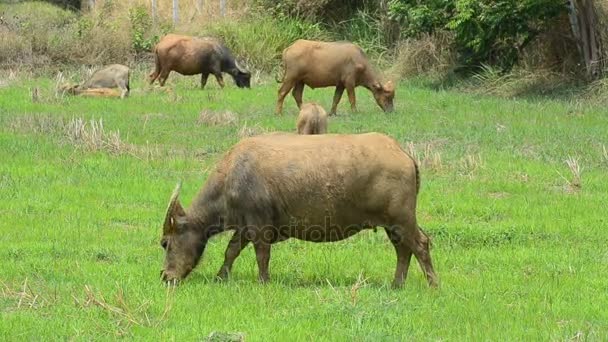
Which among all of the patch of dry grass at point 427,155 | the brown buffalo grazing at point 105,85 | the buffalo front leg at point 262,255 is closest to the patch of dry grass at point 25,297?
the buffalo front leg at point 262,255

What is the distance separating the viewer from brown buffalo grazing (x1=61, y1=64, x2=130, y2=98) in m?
24.3

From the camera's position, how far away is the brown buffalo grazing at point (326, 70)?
73.4 ft

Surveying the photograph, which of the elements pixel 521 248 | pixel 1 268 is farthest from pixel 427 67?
pixel 1 268

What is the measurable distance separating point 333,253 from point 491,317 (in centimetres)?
260

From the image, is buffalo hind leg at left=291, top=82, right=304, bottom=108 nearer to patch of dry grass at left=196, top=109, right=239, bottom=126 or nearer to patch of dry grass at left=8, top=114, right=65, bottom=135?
patch of dry grass at left=196, top=109, right=239, bottom=126

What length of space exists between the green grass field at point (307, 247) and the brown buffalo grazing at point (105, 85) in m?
3.83

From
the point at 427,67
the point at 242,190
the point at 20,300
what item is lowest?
the point at 427,67

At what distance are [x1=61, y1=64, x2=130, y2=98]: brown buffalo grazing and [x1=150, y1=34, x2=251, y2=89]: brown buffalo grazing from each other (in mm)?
2360

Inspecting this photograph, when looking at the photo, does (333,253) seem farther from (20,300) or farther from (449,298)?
(20,300)

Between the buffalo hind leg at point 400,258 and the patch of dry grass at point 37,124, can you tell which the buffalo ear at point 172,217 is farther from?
the patch of dry grass at point 37,124

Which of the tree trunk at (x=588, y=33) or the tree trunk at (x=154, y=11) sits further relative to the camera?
the tree trunk at (x=154, y=11)

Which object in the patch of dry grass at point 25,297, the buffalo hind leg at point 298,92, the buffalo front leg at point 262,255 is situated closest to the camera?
the patch of dry grass at point 25,297

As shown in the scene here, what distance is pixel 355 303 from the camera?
27.1 feet

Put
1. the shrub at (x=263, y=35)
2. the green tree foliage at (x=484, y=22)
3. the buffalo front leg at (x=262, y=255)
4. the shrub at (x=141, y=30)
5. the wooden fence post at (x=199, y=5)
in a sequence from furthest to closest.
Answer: the wooden fence post at (x=199, y=5)
the shrub at (x=141, y=30)
the shrub at (x=263, y=35)
the green tree foliage at (x=484, y=22)
the buffalo front leg at (x=262, y=255)
